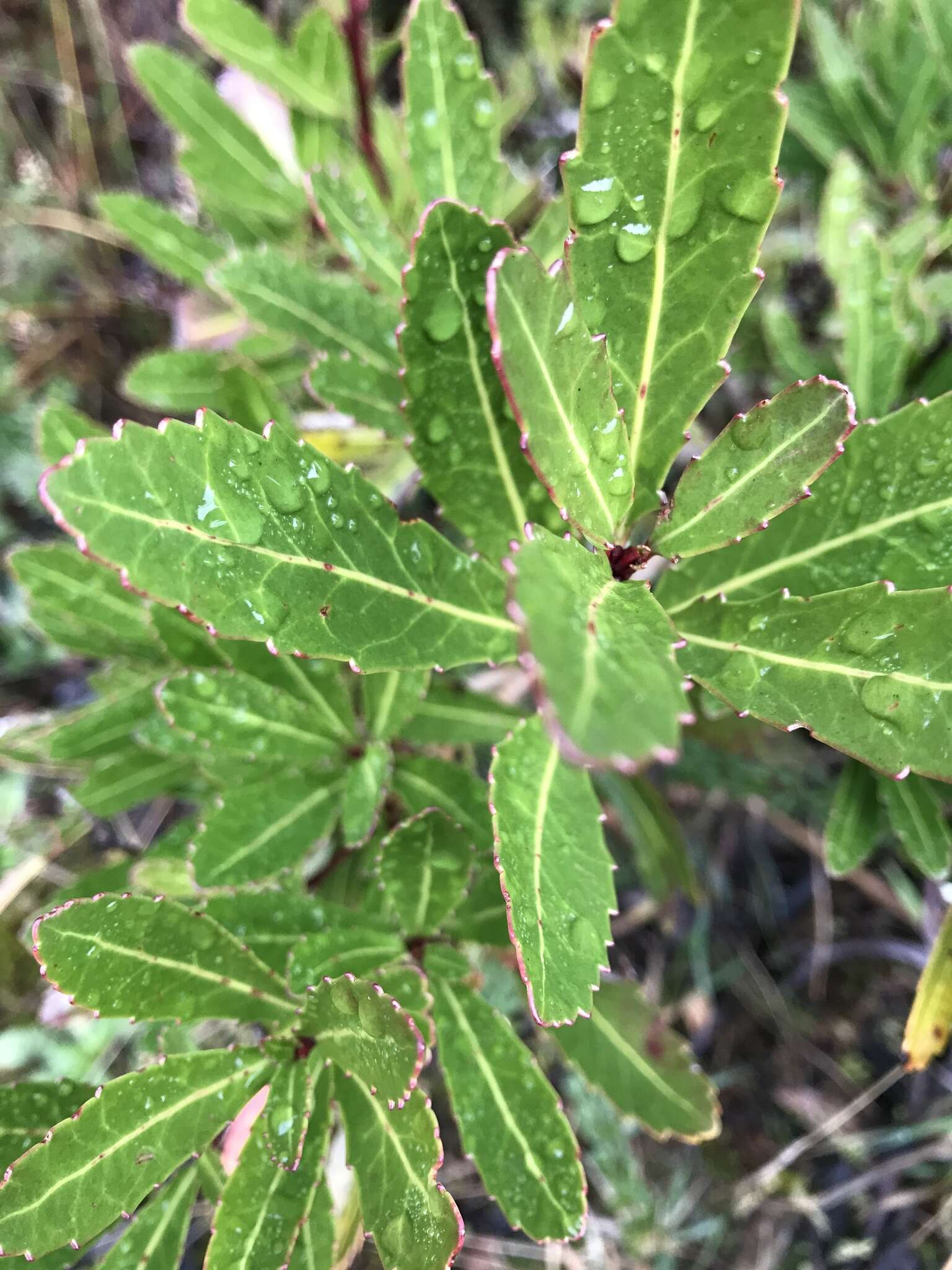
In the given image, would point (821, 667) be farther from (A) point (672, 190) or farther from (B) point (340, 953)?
(B) point (340, 953)

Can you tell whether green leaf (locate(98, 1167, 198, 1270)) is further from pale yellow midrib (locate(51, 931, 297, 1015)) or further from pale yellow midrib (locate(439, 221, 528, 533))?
pale yellow midrib (locate(439, 221, 528, 533))

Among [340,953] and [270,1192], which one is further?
[340,953]

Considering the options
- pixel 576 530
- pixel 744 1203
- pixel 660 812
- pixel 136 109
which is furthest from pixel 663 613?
pixel 136 109

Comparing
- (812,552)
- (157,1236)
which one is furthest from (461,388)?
(157,1236)

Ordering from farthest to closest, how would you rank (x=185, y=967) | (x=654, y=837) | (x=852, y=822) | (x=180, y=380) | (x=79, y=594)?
(x=180, y=380) < (x=654, y=837) < (x=79, y=594) < (x=852, y=822) < (x=185, y=967)

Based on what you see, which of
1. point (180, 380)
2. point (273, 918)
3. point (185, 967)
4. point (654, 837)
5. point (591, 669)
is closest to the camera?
point (591, 669)

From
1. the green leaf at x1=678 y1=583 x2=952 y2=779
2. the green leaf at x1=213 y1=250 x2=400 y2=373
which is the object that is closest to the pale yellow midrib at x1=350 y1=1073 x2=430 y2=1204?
the green leaf at x1=678 y1=583 x2=952 y2=779

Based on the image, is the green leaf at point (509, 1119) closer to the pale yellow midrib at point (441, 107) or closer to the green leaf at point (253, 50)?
the pale yellow midrib at point (441, 107)

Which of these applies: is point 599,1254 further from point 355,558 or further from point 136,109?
point 136,109
